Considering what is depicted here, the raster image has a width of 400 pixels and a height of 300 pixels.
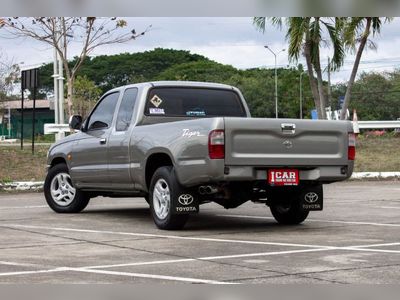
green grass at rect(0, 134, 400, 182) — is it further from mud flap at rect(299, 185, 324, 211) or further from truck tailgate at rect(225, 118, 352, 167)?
truck tailgate at rect(225, 118, 352, 167)

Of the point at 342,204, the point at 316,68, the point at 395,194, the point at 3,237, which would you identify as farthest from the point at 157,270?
the point at 316,68

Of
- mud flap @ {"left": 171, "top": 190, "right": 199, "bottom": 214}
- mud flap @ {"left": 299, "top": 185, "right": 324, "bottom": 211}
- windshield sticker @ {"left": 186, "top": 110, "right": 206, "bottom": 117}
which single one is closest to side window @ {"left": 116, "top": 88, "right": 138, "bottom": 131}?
windshield sticker @ {"left": 186, "top": 110, "right": 206, "bottom": 117}

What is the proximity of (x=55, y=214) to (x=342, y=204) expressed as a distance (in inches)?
208

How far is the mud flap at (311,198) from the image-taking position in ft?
33.0

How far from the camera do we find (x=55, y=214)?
1198cm

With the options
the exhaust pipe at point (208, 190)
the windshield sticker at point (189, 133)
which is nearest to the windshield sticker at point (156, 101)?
the windshield sticker at point (189, 133)

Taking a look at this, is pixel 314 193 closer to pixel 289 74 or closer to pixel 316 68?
pixel 316 68

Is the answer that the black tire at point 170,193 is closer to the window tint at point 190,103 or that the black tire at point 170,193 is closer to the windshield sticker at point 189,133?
the windshield sticker at point 189,133

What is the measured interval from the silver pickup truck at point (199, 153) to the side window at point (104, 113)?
0.06 ft

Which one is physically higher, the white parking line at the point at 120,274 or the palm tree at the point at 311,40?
the palm tree at the point at 311,40

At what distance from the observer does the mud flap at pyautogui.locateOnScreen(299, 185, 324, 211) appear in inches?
396

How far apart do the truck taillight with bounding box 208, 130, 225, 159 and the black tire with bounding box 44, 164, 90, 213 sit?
3877 millimetres

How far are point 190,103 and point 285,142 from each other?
6.80 feet

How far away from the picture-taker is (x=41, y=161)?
21.1 meters
